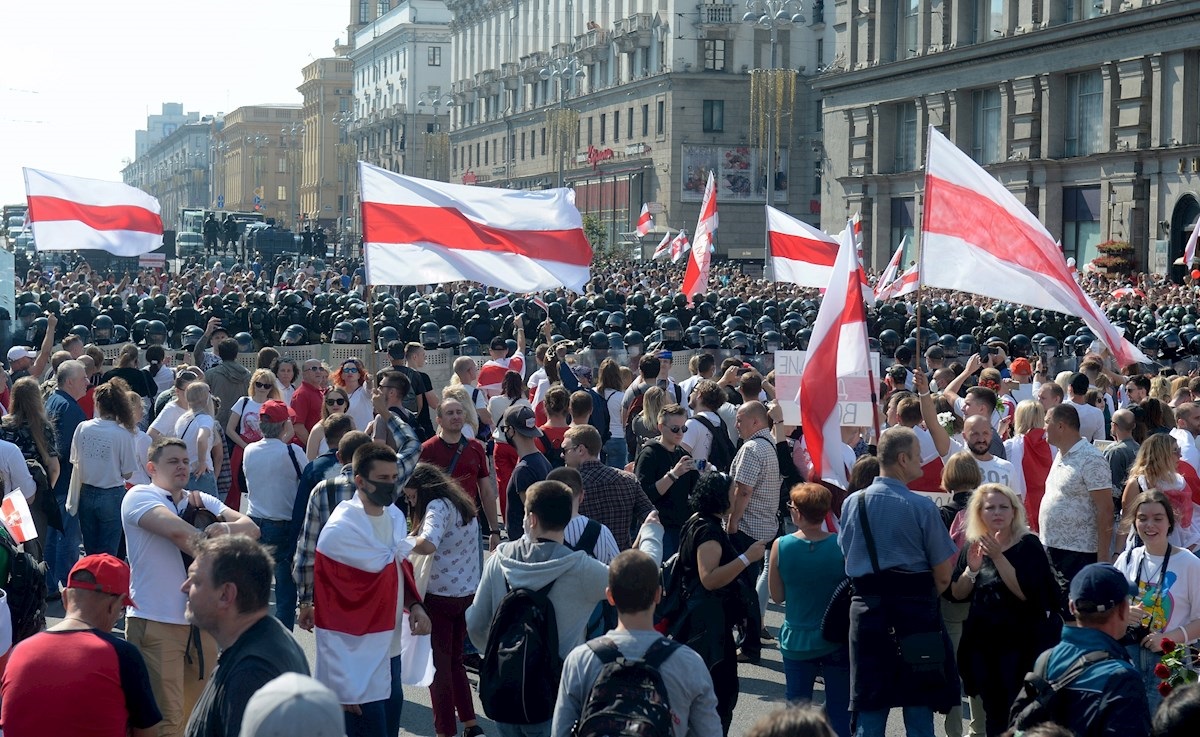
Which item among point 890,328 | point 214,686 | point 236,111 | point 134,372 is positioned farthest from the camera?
point 236,111

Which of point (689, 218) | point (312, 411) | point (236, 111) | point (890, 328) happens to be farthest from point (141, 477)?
point (236, 111)

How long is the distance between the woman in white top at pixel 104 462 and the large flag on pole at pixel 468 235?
273 centimetres

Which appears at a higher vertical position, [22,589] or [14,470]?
[14,470]

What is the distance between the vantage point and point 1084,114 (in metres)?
46.4

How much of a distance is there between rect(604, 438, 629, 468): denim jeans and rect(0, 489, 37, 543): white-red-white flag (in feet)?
19.3

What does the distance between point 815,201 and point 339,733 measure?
225 feet

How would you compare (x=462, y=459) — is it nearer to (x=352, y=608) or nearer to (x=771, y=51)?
(x=352, y=608)

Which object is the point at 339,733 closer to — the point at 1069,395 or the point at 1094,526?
the point at 1094,526

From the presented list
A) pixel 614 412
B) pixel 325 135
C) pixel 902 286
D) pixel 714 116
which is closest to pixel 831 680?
pixel 614 412

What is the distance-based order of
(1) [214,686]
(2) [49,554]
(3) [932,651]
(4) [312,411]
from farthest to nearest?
(4) [312,411] → (2) [49,554] → (3) [932,651] → (1) [214,686]

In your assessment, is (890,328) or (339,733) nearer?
(339,733)

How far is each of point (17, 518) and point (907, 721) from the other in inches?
145

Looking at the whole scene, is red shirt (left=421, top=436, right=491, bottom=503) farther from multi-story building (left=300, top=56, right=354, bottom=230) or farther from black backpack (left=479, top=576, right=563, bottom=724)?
multi-story building (left=300, top=56, right=354, bottom=230)

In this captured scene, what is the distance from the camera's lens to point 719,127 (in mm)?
71562
